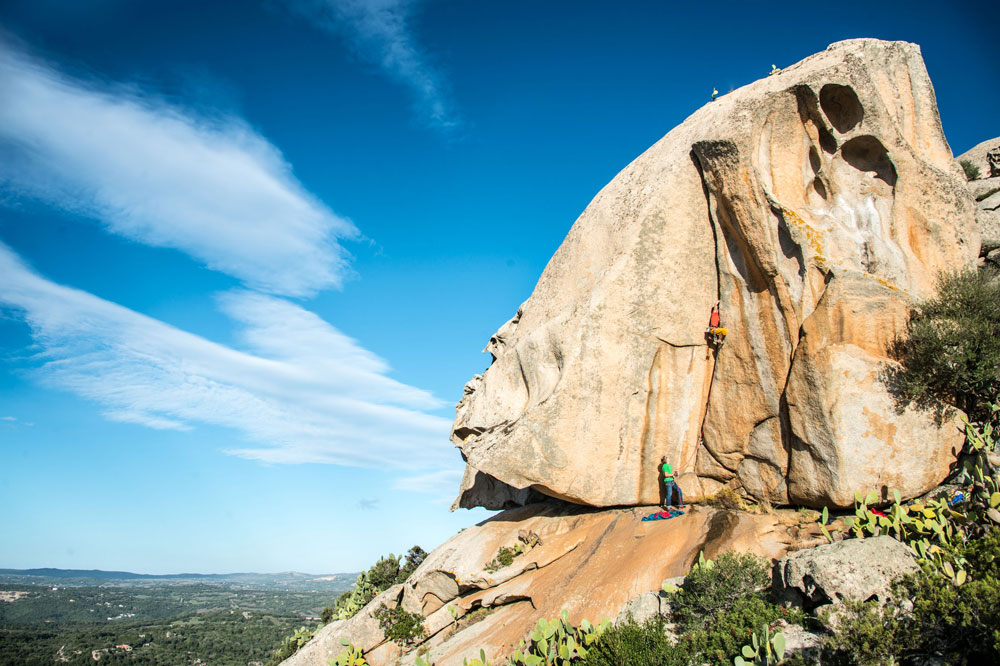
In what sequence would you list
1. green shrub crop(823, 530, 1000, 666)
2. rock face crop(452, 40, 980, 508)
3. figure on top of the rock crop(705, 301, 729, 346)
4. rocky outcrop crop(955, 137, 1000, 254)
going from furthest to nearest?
rocky outcrop crop(955, 137, 1000, 254) → figure on top of the rock crop(705, 301, 729, 346) → rock face crop(452, 40, 980, 508) → green shrub crop(823, 530, 1000, 666)

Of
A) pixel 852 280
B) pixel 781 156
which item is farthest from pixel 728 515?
pixel 781 156

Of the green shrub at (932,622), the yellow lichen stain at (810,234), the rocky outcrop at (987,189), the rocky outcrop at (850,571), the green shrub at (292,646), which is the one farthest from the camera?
the green shrub at (292,646)

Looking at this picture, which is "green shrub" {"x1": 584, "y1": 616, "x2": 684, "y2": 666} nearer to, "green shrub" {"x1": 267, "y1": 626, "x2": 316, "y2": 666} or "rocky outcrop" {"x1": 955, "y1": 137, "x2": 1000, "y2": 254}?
"rocky outcrop" {"x1": 955, "y1": 137, "x2": 1000, "y2": 254}

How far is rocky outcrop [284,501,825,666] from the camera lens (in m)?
14.3

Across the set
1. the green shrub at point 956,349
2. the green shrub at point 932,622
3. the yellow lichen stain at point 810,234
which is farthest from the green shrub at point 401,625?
the yellow lichen stain at point 810,234

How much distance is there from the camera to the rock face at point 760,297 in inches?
574

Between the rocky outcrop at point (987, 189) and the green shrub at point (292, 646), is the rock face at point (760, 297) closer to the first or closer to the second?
the rocky outcrop at point (987, 189)

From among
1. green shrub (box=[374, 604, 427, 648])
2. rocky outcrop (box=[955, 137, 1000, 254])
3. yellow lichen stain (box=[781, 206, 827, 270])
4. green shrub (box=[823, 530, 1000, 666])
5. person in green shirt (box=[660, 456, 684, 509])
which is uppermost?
rocky outcrop (box=[955, 137, 1000, 254])

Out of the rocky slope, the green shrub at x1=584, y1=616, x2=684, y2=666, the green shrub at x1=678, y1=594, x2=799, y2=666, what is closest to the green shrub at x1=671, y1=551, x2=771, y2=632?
the green shrub at x1=678, y1=594, x2=799, y2=666

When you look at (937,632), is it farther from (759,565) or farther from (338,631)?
(338,631)

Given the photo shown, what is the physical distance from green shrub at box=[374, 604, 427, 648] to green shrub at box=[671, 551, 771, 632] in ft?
29.1

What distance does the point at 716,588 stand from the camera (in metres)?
12.2

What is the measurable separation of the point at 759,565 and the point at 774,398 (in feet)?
15.4

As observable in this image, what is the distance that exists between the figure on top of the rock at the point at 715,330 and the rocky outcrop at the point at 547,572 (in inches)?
187
